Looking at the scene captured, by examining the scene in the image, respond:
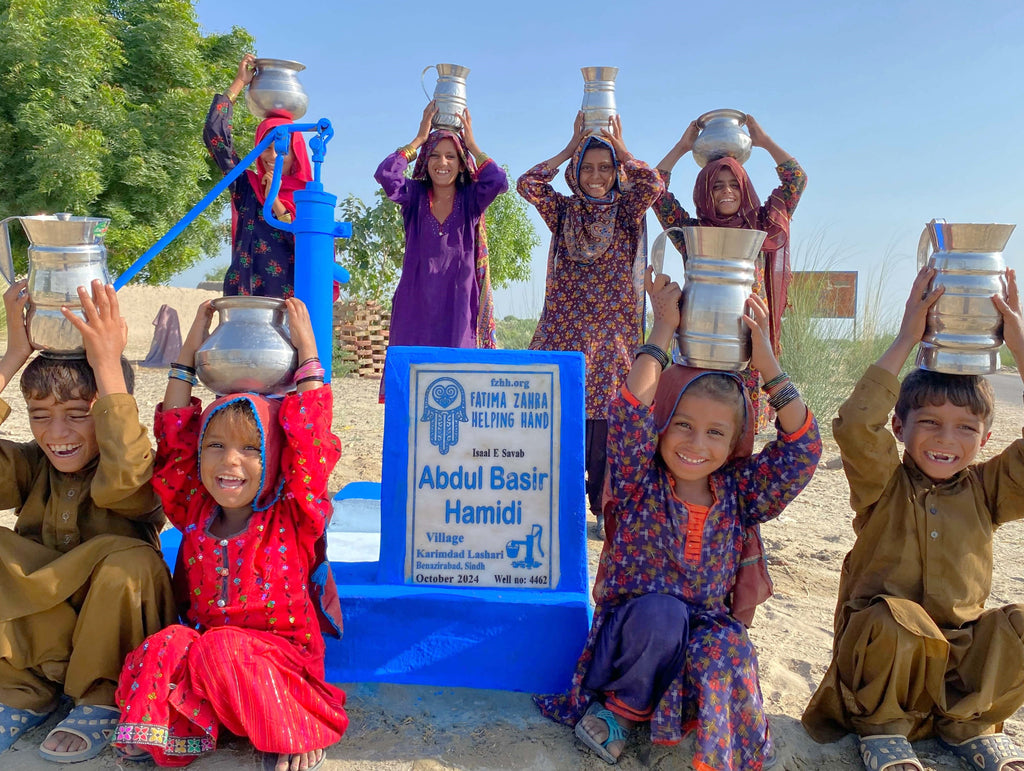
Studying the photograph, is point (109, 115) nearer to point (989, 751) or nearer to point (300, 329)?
point (300, 329)

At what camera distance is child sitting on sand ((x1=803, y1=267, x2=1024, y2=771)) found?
2.27 m

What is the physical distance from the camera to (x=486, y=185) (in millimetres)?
4246

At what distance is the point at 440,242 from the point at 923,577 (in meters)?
2.91

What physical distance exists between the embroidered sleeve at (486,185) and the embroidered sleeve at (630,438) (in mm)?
2153

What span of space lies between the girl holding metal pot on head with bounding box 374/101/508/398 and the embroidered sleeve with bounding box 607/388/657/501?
2.02 metres

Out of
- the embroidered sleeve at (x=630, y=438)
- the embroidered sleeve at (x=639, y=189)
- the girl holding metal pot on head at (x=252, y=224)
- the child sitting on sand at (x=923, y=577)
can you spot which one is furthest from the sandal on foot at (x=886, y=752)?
the girl holding metal pot on head at (x=252, y=224)

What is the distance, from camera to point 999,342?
234cm

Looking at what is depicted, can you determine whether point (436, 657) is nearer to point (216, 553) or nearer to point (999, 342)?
point (216, 553)

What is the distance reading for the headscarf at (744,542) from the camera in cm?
243

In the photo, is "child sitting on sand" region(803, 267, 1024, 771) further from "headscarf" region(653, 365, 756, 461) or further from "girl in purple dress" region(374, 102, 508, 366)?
"girl in purple dress" region(374, 102, 508, 366)

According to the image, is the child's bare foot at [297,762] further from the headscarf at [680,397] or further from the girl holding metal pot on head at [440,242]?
the girl holding metal pot on head at [440,242]

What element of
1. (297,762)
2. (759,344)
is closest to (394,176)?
(759,344)

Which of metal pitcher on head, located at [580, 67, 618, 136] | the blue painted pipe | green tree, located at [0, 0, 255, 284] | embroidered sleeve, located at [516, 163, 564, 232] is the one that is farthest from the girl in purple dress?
green tree, located at [0, 0, 255, 284]

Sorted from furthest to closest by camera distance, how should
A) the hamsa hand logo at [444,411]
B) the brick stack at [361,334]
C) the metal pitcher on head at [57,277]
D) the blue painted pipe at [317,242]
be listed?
the brick stack at [361,334] < the blue painted pipe at [317,242] < the hamsa hand logo at [444,411] < the metal pitcher on head at [57,277]
